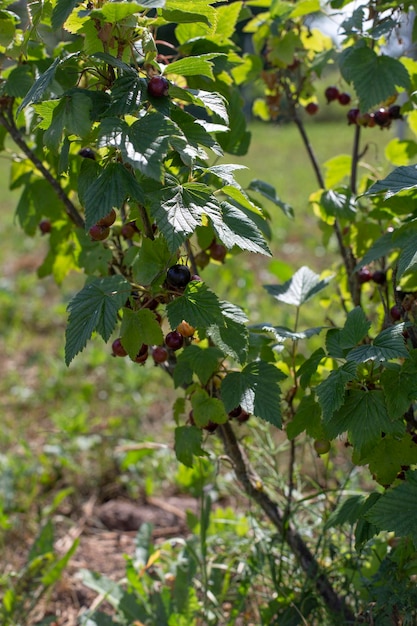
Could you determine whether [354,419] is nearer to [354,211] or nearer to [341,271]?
[354,211]

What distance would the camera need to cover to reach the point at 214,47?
5.10 ft

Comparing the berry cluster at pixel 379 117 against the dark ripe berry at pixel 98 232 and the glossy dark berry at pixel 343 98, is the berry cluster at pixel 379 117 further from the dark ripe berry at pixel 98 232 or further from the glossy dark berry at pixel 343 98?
the dark ripe berry at pixel 98 232

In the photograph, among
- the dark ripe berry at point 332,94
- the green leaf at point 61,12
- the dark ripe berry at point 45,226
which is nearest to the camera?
the green leaf at point 61,12

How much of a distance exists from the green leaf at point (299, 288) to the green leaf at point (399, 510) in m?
0.55

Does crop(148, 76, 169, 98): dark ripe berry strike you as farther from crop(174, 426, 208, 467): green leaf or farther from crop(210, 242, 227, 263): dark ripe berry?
crop(174, 426, 208, 467): green leaf

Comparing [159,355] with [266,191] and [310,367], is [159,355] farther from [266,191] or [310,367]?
[266,191]

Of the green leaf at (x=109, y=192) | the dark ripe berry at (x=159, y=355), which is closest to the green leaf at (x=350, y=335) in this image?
the dark ripe berry at (x=159, y=355)

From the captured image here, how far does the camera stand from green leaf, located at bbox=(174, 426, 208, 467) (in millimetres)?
1484

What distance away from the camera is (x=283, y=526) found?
68.0 inches

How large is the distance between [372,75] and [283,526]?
109 cm

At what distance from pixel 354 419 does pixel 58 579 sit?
1378mm

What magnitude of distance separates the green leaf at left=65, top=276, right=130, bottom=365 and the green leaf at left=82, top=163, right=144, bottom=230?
0.63 ft

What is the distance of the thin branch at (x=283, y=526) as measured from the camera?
5.49 ft

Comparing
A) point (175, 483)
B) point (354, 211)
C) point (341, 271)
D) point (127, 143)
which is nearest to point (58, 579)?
point (175, 483)
